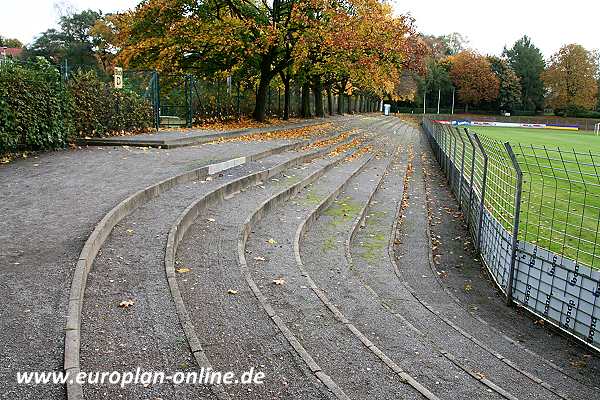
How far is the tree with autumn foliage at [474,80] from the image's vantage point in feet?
285

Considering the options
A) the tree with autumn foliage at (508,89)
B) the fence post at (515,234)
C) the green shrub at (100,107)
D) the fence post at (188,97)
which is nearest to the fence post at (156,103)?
the green shrub at (100,107)

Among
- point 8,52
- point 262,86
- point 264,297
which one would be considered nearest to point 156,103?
point 8,52

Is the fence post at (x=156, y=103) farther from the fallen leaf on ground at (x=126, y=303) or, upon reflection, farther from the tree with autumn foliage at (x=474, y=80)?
the tree with autumn foliage at (x=474, y=80)

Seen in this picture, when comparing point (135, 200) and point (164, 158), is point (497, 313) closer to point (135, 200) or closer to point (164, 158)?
point (135, 200)

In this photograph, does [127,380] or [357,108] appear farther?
[357,108]

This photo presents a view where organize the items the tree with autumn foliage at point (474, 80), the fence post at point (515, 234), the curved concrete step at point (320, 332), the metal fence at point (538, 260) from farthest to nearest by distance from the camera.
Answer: the tree with autumn foliage at point (474, 80) → the fence post at point (515, 234) → the metal fence at point (538, 260) → the curved concrete step at point (320, 332)

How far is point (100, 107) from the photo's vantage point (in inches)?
593

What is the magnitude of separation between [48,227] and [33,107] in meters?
6.98

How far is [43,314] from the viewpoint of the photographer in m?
3.79

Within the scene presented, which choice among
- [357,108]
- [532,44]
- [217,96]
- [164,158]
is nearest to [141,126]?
[164,158]

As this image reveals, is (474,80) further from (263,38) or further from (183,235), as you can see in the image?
(183,235)

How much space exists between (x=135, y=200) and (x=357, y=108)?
78.4 metres

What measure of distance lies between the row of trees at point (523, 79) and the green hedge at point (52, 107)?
7284 cm

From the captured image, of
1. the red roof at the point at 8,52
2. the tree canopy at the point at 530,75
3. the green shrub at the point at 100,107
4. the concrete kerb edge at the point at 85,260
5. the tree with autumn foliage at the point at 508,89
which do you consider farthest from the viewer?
the tree canopy at the point at 530,75
